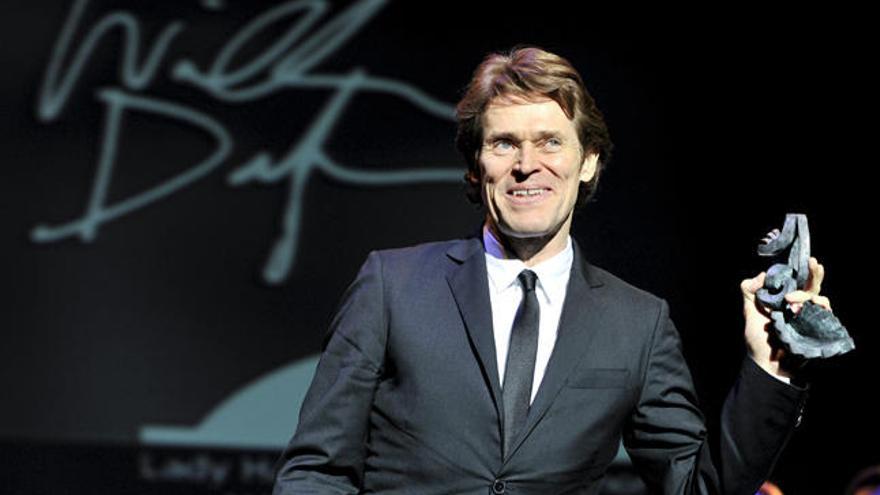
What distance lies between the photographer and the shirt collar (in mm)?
2320

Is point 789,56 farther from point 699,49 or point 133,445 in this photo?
point 133,445

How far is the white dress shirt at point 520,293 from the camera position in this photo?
2.27 meters

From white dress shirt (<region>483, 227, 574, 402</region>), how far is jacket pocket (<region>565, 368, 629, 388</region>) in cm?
5

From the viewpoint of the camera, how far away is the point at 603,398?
226 cm

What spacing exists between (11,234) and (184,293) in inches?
22.5

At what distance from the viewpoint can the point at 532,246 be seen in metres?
2.34

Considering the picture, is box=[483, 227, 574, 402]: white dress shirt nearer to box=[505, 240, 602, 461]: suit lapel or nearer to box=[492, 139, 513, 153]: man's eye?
box=[505, 240, 602, 461]: suit lapel

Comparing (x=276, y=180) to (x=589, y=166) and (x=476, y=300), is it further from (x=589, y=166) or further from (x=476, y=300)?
(x=476, y=300)

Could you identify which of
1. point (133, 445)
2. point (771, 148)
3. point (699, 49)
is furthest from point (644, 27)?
point (133, 445)

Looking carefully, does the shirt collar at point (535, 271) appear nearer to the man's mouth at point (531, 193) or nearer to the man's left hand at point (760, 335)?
the man's mouth at point (531, 193)

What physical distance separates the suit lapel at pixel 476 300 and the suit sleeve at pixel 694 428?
26 cm
